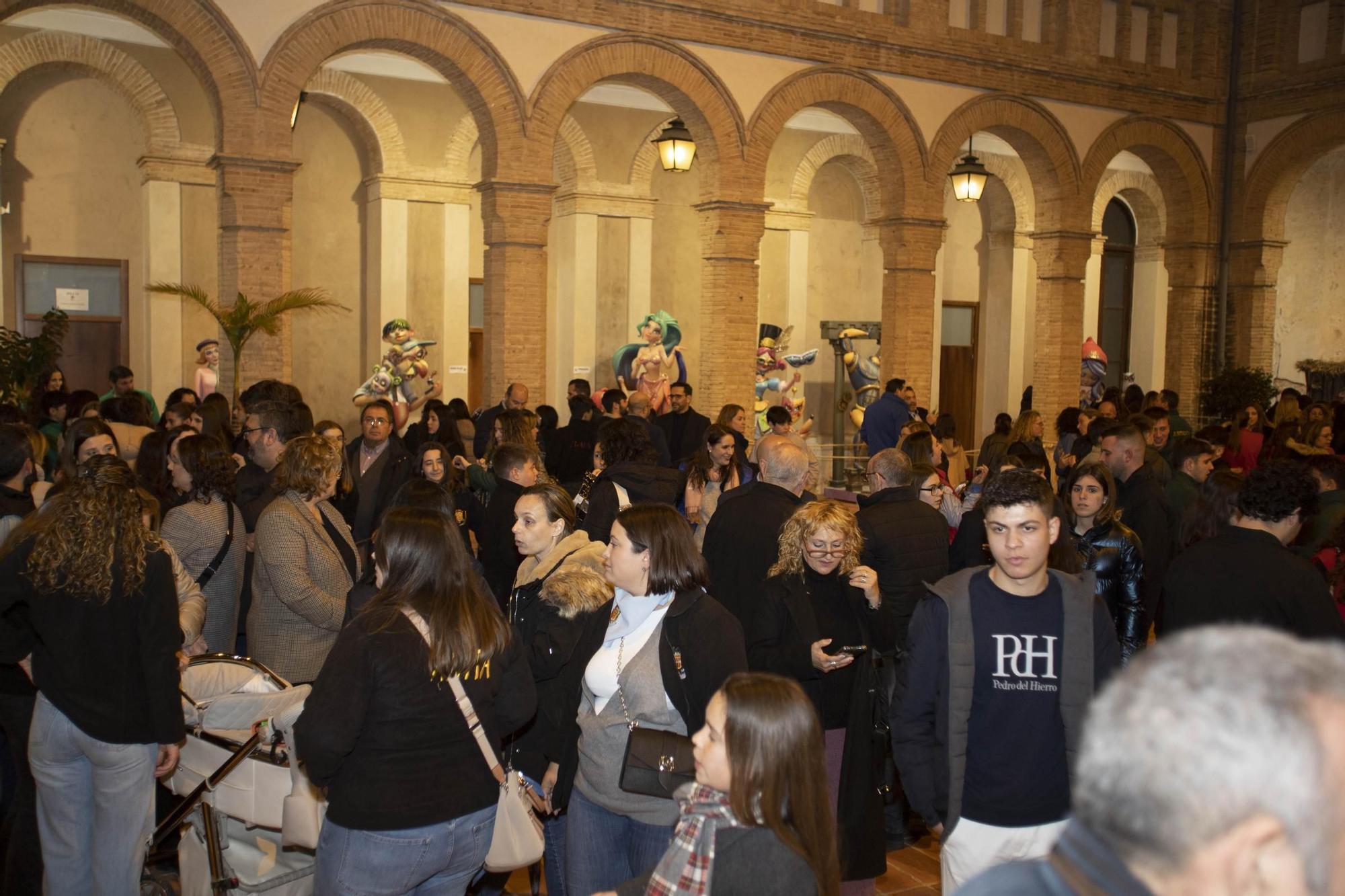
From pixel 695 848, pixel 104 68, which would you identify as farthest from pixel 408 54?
pixel 695 848

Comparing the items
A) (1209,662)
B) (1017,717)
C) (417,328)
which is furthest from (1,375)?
(1209,662)

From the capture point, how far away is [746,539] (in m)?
5.32

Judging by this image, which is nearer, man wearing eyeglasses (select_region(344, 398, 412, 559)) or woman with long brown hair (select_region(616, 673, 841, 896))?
woman with long brown hair (select_region(616, 673, 841, 896))

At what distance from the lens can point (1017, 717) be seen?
10.8 feet

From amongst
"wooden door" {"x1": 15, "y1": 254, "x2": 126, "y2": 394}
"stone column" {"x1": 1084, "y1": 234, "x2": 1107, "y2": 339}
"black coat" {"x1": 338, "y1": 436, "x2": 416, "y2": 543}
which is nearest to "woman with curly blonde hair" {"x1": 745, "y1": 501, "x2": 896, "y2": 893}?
A: "black coat" {"x1": 338, "y1": 436, "x2": 416, "y2": 543}

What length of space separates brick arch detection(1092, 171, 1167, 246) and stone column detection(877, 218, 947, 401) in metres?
6.85

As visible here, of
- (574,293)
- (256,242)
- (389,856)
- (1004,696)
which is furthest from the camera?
(574,293)

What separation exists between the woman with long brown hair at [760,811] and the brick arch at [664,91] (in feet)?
40.1

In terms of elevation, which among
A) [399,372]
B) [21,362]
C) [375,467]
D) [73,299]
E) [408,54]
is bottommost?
[375,467]

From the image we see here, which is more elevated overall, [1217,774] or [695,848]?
[1217,774]

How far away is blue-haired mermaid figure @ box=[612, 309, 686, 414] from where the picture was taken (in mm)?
16562

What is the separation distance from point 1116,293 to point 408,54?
602 inches

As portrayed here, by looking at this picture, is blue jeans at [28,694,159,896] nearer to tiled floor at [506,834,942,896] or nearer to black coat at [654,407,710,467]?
tiled floor at [506,834,942,896]

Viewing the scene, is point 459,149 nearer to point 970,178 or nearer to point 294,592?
point 970,178
